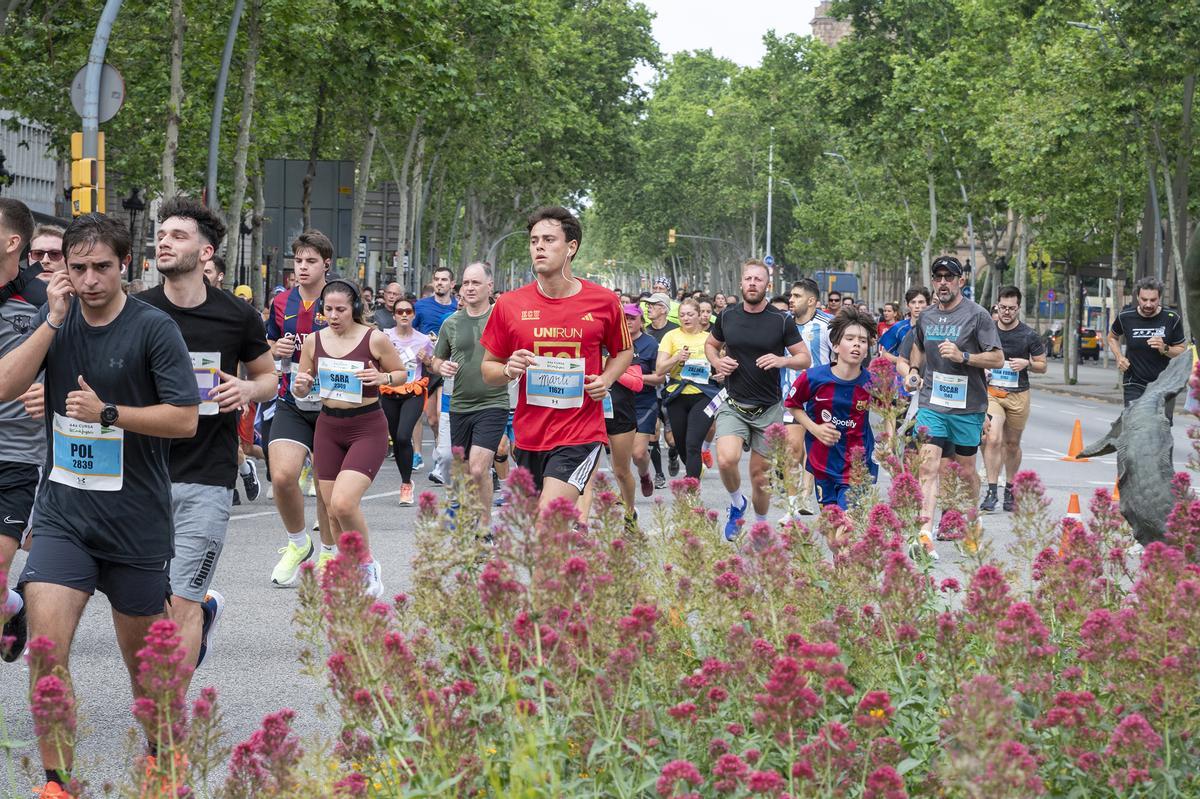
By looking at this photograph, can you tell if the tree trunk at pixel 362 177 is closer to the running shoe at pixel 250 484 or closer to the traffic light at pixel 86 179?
the traffic light at pixel 86 179

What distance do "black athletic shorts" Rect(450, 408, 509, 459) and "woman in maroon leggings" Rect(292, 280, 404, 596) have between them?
88.5 inches

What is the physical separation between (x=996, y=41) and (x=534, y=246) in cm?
4416

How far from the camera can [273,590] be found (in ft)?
35.2

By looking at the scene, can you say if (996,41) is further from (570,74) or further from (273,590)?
(273,590)

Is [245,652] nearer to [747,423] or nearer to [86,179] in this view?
[747,423]

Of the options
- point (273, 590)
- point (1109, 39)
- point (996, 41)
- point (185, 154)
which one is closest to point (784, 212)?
point (996, 41)

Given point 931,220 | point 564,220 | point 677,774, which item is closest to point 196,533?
point 564,220

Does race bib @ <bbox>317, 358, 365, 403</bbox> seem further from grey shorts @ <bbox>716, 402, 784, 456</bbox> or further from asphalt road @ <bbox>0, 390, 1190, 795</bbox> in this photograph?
grey shorts @ <bbox>716, 402, 784, 456</bbox>

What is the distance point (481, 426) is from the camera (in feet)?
42.0

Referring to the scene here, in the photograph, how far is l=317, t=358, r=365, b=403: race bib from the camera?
10.2 metres

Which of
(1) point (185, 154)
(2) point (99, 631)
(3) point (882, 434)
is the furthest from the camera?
(1) point (185, 154)

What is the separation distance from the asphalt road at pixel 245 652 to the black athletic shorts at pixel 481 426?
841 mm

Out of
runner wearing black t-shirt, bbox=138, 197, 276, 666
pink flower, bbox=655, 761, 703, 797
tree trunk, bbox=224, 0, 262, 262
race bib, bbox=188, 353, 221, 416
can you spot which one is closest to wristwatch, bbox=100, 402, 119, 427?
runner wearing black t-shirt, bbox=138, 197, 276, 666

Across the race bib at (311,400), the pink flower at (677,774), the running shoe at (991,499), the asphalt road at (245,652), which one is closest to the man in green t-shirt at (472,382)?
the asphalt road at (245,652)
